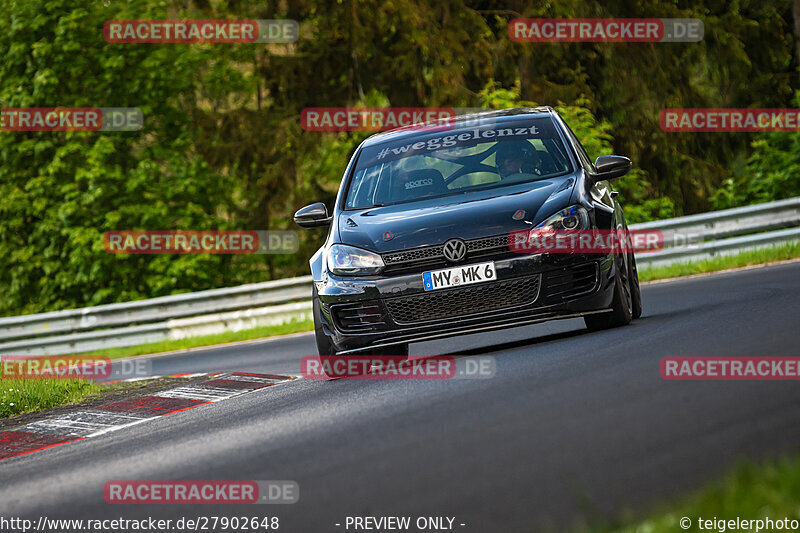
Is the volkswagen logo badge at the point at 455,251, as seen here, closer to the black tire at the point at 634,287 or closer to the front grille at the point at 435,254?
the front grille at the point at 435,254

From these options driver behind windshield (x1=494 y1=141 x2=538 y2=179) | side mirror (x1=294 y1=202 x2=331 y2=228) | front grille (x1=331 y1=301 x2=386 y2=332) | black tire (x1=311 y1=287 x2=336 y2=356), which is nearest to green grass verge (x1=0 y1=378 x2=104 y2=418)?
side mirror (x1=294 y1=202 x2=331 y2=228)

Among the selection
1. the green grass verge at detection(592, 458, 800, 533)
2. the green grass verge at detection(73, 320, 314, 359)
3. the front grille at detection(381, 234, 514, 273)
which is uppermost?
the front grille at detection(381, 234, 514, 273)

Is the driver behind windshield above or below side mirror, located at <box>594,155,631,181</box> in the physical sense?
above

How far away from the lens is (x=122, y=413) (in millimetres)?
9609

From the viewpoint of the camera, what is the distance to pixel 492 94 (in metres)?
24.0

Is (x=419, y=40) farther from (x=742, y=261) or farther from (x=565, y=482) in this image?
(x=565, y=482)

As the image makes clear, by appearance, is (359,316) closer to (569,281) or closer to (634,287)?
(569,281)

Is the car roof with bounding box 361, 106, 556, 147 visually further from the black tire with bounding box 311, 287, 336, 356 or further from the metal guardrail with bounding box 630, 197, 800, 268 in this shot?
the metal guardrail with bounding box 630, 197, 800, 268

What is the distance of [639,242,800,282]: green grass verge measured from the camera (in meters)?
16.1

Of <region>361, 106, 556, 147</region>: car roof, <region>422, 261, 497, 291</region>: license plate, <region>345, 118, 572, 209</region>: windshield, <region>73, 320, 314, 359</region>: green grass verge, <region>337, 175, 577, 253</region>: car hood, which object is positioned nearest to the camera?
<region>422, 261, 497, 291</region>: license plate

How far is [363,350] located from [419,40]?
19.0 m

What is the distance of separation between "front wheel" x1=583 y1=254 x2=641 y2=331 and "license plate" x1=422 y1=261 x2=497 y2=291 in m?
1.08

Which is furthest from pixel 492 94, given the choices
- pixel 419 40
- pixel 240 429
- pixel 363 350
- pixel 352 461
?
pixel 352 461

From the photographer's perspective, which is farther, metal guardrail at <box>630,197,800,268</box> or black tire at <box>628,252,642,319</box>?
metal guardrail at <box>630,197,800,268</box>
